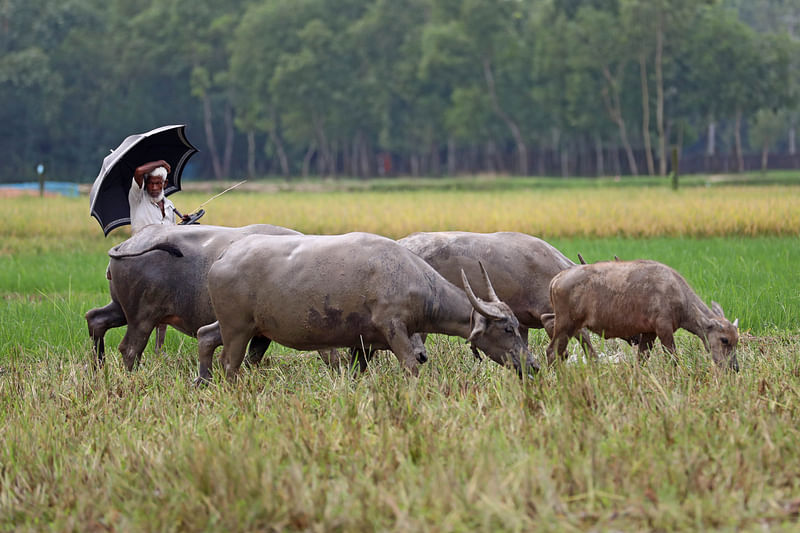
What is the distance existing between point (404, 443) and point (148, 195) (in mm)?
3547

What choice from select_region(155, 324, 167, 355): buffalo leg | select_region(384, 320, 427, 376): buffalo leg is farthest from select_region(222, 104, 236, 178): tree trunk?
select_region(384, 320, 427, 376): buffalo leg

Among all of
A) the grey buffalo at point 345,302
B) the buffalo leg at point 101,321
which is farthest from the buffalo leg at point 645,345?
the buffalo leg at point 101,321

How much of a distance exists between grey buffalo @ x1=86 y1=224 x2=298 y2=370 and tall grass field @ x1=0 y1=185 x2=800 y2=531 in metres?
0.29

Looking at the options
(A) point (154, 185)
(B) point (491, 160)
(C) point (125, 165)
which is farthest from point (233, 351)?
(B) point (491, 160)

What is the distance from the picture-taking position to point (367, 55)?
52062 millimetres

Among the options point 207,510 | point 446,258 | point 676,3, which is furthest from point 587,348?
point 676,3

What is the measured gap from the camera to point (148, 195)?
7.08 meters

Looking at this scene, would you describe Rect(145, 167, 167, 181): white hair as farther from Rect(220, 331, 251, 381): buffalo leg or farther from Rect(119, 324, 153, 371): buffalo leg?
Rect(220, 331, 251, 381): buffalo leg

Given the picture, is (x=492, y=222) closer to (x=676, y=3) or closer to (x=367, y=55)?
(x=676, y=3)

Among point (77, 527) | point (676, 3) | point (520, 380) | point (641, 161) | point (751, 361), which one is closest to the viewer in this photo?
point (77, 527)

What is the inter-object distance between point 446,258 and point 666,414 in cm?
204

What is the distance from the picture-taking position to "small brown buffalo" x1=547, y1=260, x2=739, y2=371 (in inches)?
208

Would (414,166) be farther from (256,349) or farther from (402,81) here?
(256,349)

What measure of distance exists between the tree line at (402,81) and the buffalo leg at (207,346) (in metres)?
36.4
